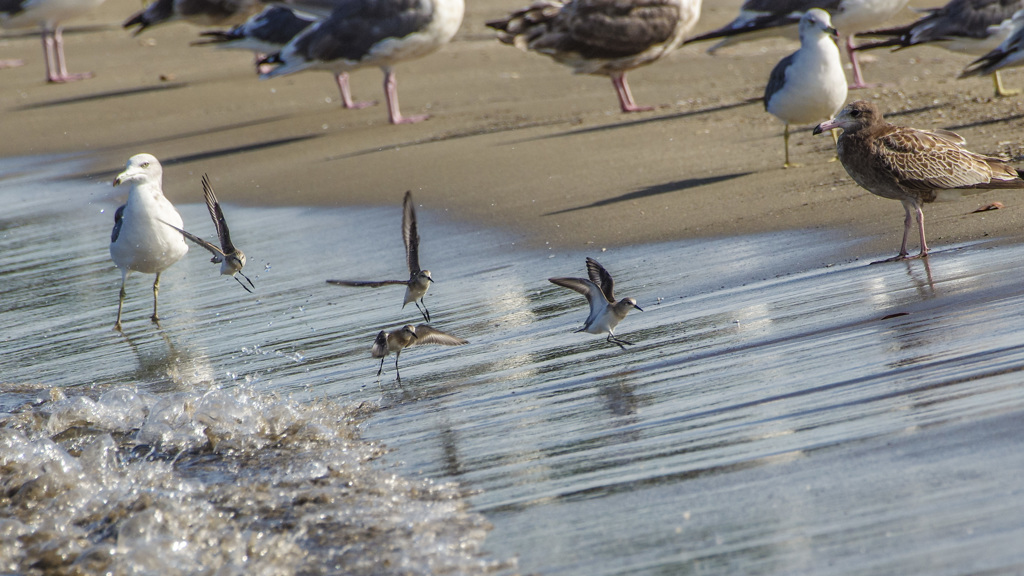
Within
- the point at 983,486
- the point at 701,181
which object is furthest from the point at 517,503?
the point at 701,181

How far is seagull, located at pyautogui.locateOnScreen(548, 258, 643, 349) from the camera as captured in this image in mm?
5395

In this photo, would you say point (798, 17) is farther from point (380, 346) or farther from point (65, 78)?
point (65, 78)

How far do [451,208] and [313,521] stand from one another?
5.82 m

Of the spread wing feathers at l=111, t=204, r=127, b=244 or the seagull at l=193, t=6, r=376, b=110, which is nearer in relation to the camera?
the spread wing feathers at l=111, t=204, r=127, b=244

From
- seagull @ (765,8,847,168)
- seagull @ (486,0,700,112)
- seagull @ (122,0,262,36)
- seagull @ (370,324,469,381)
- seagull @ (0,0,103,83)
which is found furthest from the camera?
seagull @ (122,0,262,36)

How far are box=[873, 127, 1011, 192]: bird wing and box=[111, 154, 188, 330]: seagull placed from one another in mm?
4303

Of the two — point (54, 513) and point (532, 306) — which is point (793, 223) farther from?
point (54, 513)

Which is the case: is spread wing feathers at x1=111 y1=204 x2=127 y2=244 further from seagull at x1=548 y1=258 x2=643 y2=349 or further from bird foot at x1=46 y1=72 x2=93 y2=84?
bird foot at x1=46 y1=72 x2=93 y2=84

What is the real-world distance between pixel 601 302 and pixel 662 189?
3.80 metres

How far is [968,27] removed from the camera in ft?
43.1

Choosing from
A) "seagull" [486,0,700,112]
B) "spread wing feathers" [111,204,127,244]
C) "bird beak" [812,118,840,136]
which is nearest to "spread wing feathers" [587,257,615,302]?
"bird beak" [812,118,840,136]

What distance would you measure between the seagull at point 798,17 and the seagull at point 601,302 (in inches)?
351

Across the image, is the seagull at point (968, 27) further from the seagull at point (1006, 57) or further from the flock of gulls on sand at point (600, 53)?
the seagull at point (1006, 57)

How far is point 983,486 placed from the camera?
330cm
